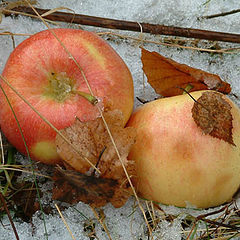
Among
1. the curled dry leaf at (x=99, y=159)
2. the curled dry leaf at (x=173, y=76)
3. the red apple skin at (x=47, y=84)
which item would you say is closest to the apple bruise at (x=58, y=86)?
the red apple skin at (x=47, y=84)

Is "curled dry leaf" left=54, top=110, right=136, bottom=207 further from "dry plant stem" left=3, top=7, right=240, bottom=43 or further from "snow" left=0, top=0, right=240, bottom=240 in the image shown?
"dry plant stem" left=3, top=7, right=240, bottom=43

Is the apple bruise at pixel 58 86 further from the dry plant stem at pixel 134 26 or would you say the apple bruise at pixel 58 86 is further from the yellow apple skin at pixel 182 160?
the dry plant stem at pixel 134 26

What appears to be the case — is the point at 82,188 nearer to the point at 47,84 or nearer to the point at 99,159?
the point at 99,159

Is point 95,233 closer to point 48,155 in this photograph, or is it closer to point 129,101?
point 48,155

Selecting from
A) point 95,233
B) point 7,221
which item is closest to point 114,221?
point 95,233

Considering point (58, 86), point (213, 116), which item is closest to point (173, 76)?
point (213, 116)

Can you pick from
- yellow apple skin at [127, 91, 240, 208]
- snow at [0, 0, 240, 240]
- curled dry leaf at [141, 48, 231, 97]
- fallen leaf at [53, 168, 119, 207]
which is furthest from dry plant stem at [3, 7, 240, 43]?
fallen leaf at [53, 168, 119, 207]
